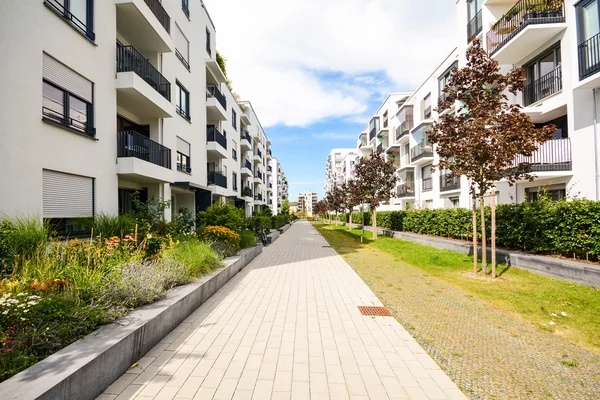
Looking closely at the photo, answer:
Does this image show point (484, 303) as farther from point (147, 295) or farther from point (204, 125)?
point (204, 125)

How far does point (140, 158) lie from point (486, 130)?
11.7 m

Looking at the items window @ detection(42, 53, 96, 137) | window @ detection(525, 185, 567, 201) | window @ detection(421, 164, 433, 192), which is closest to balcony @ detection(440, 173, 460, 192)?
window @ detection(421, 164, 433, 192)

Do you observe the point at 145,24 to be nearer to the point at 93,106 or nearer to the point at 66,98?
the point at 93,106

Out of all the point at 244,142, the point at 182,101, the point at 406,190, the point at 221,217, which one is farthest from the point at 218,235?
the point at 406,190

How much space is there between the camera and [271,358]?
3.75 m

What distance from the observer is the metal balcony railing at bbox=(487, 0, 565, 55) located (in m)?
12.3

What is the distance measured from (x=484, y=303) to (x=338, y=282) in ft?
10.9

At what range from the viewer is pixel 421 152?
2778 cm

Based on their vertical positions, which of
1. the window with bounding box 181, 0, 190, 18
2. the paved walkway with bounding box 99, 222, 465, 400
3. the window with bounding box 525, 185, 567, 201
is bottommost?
the paved walkway with bounding box 99, 222, 465, 400

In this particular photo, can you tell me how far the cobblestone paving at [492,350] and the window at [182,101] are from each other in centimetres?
1449

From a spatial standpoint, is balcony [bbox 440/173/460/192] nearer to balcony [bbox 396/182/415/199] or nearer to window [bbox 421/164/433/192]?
window [bbox 421/164/433/192]

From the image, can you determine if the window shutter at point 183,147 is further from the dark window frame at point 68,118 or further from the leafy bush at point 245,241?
the leafy bush at point 245,241

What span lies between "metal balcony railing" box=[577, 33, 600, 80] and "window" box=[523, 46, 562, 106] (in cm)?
150

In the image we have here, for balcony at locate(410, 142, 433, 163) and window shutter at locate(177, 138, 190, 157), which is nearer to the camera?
window shutter at locate(177, 138, 190, 157)
